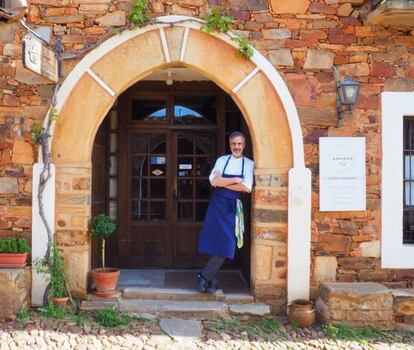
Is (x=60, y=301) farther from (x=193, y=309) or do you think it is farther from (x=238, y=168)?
(x=238, y=168)

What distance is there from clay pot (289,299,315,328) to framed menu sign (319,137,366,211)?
1020 mm

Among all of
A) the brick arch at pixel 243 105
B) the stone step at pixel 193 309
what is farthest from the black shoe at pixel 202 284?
the brick arch at pixel 243 105

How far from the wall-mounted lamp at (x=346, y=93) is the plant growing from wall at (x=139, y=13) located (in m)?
2.06

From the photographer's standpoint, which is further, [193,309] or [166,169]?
[166,169]

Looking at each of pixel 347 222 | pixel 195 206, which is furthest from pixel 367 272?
pixel 195 206

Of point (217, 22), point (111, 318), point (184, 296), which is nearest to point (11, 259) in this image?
point (111, 318)

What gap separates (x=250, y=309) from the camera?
4.94 m

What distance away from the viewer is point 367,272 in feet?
16.9

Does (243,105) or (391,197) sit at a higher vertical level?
(243,105)

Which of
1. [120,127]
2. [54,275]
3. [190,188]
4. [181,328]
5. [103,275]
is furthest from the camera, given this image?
[190,188]

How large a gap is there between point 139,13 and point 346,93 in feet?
7.37

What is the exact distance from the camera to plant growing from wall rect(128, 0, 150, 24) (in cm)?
493

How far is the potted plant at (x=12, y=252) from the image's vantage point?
4809 millimetres

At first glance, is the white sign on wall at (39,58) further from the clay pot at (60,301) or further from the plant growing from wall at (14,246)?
the clay pot at (60,301)
